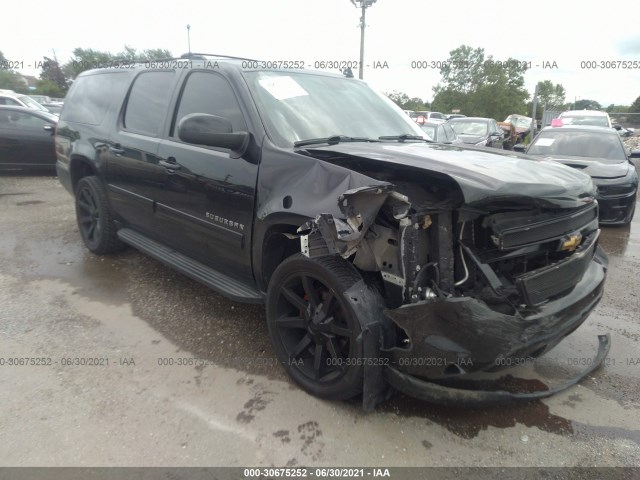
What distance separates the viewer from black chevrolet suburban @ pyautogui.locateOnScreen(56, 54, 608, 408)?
81.2 inches

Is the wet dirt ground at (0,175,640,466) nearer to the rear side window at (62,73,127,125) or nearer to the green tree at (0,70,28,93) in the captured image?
the rear side window at (62,73,127,125)

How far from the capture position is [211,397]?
2.60 m

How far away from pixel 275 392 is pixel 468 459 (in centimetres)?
112

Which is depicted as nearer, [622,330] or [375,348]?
[375,348]

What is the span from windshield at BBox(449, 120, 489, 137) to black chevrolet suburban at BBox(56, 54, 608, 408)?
9.61 meters

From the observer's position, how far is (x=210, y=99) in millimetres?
3205

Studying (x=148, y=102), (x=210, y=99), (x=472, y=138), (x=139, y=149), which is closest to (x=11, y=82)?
(x=472, y=138)

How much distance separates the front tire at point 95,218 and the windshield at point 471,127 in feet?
33.4

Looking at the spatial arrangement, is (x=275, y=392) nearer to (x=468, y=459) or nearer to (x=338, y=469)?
(x=338, y=469)

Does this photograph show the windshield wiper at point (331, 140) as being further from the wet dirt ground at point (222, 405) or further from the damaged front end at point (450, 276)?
the wet dirt ground at point (222, 405)

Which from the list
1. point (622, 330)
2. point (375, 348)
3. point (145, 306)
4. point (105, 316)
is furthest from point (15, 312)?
point (622, 330)

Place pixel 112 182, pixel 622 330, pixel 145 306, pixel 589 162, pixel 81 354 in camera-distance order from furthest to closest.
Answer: pixel 589 162
pixel 112 182
pixel 145 306
pixel 622 330
pixel 81 354

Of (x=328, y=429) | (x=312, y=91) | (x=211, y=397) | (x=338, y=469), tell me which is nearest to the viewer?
(x=338, y=469)

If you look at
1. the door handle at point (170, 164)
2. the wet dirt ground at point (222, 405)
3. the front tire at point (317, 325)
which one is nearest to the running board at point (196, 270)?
the front tire at point (317, 325)
